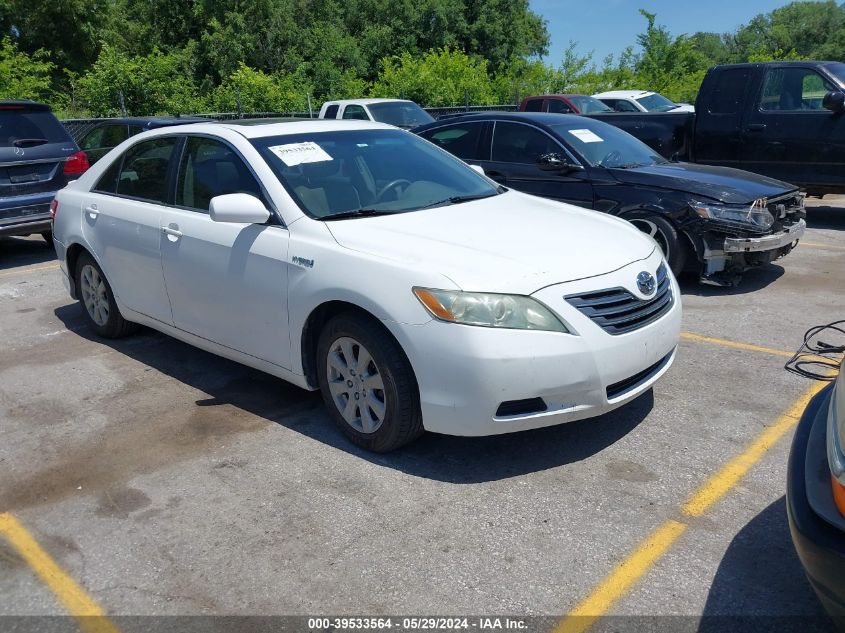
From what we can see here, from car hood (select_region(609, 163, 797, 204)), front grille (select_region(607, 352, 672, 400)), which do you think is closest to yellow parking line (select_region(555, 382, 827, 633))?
front grille (select_region(607, 352, 672, 400))

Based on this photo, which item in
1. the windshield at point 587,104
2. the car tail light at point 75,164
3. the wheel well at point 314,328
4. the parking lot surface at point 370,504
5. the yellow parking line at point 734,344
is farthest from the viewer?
the windshield at point 587,104

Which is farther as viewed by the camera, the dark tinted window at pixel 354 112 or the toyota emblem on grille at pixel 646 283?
the dark tinted window at pixel 354 112

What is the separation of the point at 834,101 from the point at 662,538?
7965 mm

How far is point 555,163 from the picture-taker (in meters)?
7.15

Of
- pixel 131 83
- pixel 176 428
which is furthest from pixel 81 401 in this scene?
pixel 131 83

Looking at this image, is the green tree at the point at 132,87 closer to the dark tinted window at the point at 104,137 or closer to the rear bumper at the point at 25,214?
the dark tinted window at the point at 104,137

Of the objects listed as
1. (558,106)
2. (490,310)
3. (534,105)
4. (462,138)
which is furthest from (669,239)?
(534,105)

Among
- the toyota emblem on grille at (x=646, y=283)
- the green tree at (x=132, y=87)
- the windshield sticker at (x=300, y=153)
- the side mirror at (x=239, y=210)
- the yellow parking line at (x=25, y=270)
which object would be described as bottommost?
the yellow parking line at (x=25, y=270)

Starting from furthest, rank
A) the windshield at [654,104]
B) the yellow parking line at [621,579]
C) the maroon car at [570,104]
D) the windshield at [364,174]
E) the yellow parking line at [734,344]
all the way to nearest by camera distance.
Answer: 1. the windshield at [654,104]
2. the maroon car at [570,104]
3. the yellow parking line at [734,344]
4. the windshield at [364,174]
5. the yellow parking line at [621,579]

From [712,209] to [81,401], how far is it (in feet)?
16.8

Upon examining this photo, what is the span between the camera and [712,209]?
255 inches

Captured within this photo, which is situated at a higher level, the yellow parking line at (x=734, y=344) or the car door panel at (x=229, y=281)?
the car door panel at (x=229, y=281)

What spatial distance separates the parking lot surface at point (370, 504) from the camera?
2.85 meters

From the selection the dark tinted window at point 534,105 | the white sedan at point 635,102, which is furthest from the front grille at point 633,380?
the white sedan at point 635,102
